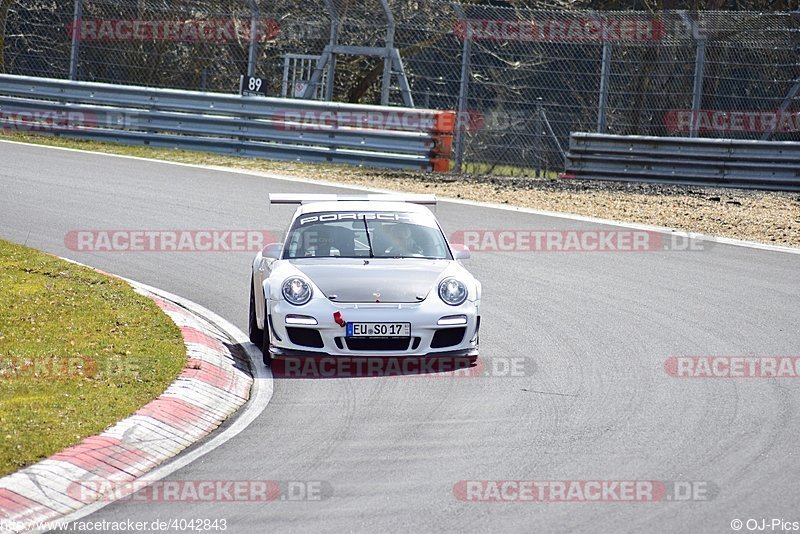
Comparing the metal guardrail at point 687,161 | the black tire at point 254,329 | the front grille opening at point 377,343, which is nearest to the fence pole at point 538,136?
the metal guardrail at point 687,161

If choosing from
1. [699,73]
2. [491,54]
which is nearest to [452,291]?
[699,73]

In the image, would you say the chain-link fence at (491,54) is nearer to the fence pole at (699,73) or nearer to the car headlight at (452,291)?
the fence pole at (699,73)

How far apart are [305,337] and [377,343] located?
0.54 m

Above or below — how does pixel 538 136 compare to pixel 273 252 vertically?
above

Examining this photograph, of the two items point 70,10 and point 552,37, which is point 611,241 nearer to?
point 552,37

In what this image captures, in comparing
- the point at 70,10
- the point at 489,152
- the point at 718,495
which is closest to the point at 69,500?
the point at 718,495

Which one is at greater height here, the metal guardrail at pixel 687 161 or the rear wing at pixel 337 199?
the metal guardrail at pixel 687 161

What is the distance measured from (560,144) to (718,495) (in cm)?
1541

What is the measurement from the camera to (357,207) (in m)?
10.1

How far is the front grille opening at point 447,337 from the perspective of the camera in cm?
889

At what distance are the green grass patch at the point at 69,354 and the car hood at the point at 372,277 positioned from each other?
1.20m

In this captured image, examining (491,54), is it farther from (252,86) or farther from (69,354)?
(69,354)

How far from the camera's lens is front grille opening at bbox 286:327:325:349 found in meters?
8.82

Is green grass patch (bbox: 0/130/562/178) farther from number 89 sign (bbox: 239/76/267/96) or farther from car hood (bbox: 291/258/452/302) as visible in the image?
car hood (bbox: 291/258/452/302)
